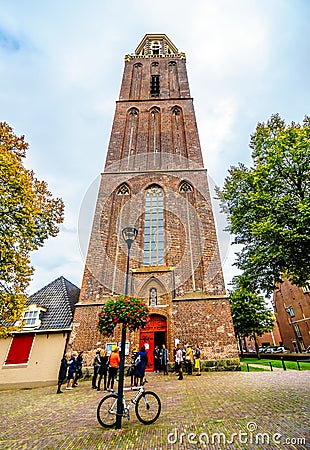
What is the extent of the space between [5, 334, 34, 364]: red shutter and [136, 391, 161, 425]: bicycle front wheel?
11.4m

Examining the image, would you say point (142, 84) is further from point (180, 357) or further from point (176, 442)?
point (176, 442)

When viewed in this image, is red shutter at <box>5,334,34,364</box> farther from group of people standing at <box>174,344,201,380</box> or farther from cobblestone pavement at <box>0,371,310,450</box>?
group of people standing at <box>174,344,201,380</box>

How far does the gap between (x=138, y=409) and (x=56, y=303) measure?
1252cm

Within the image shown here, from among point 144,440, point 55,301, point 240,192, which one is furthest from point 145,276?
point 144,440

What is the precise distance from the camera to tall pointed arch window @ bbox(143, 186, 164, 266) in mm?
15719

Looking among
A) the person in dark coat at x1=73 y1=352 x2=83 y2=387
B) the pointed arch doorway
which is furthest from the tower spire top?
the person in dark coat at x1=73 y1=352 x2=83 y2=387

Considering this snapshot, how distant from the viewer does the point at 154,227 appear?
16.9m

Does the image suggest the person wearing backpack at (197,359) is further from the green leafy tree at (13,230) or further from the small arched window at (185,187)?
the small arched window at (185,187)

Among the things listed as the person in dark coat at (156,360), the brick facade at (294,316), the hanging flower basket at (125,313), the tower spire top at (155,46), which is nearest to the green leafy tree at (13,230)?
the hanging flower basket at (125,313)

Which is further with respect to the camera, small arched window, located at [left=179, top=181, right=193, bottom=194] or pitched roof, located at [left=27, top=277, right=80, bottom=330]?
small arched window, located at [left=179, top=181, right=193, bottom=194]

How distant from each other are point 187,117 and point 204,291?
1702cm

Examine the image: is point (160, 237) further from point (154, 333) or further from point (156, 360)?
point (156, 360)

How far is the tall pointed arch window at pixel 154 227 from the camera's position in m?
15.7

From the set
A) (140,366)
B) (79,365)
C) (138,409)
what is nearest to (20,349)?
(79,365)
